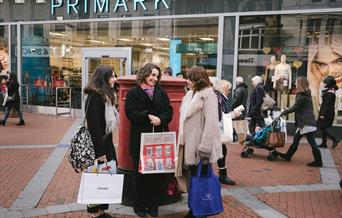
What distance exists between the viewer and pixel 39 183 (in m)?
6.38

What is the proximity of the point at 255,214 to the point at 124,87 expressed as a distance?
7.29 ft

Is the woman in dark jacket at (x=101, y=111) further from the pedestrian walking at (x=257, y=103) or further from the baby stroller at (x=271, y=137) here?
the pedestrian walking at (x=257, y=103)

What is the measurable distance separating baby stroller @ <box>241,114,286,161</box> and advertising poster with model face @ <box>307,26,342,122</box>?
13.4 feet

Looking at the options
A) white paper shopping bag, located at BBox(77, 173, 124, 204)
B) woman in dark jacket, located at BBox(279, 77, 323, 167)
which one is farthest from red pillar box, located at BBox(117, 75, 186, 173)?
woman in dark jacket, located at BBox(279, 77, 323, 167)

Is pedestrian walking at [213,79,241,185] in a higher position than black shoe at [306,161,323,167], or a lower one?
higher

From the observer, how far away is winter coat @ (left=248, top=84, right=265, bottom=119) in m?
9.02

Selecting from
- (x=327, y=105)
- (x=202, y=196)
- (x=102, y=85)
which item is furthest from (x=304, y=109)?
(x=102, y=85)

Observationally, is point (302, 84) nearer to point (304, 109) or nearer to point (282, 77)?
point (304, 109)

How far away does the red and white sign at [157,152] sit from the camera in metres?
4.69

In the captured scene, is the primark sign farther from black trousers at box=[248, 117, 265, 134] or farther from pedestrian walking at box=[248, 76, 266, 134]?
black trousers at box=[248, 117, 265, 134]

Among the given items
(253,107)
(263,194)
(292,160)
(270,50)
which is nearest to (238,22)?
(270,50)

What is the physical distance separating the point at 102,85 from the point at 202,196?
1607 millimetres

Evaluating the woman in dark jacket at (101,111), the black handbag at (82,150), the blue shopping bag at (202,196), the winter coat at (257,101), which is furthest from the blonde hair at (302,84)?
the black handbag at (82,150)

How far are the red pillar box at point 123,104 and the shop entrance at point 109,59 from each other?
29.1ft
